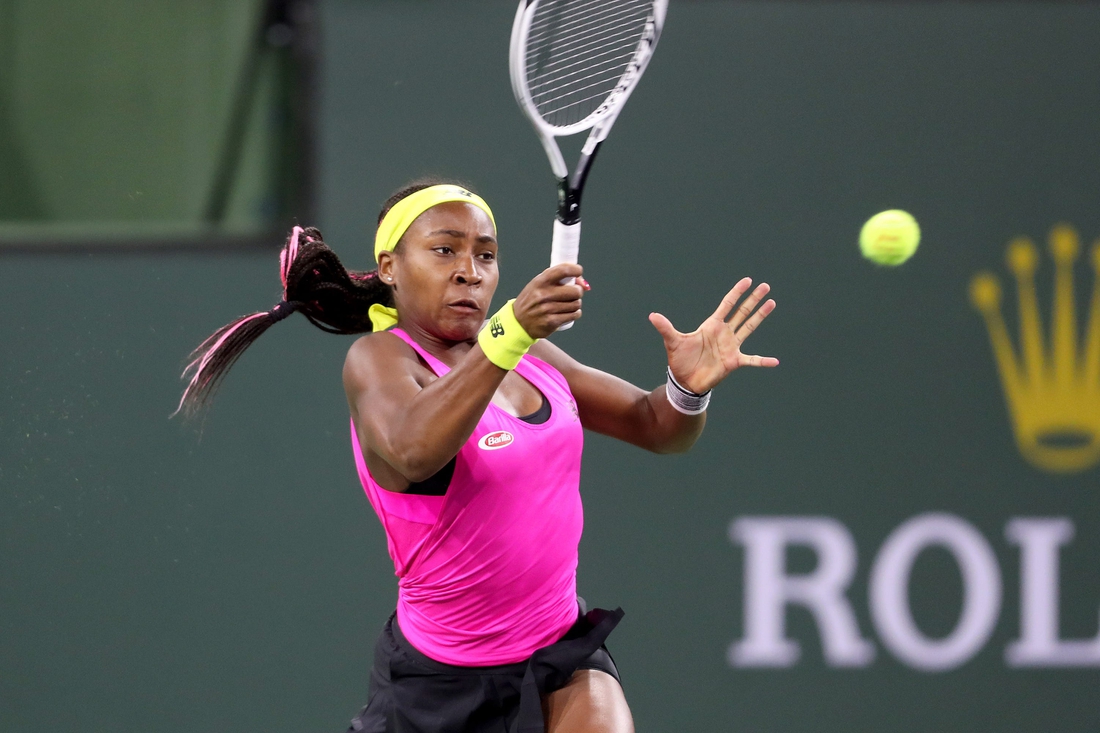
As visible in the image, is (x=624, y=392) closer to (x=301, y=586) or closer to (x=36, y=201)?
(x=301, y=586)

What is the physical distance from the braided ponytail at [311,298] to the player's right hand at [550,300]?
27.6 inches

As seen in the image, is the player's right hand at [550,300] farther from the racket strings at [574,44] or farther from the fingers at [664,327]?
the racket strings at [574,44]

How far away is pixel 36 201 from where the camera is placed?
3.62 metres

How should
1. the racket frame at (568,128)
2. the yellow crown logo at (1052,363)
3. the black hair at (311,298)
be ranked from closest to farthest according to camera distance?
the racket frame at (568,128), the black hair at (311,298), the yellow crown logo at (1052,363)

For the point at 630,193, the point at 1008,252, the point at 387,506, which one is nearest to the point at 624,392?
the point at 387,506

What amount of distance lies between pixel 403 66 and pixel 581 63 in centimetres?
97

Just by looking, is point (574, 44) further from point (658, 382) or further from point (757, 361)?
point (658, 382)

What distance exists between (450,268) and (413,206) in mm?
162

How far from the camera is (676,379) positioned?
2.58 m

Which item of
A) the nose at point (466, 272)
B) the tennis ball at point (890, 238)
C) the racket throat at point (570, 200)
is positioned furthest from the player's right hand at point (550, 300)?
the tennis ball at point (890, 238)

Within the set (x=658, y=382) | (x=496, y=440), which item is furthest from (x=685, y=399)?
(x=658, y=382)

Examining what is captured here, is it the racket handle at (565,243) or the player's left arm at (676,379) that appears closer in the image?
the racket handle at (565,243)

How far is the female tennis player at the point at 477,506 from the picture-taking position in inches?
92.4

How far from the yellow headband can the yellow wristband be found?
0.47 metres
